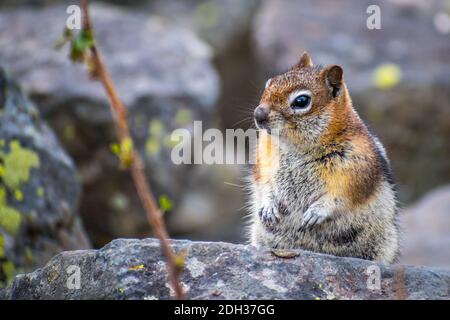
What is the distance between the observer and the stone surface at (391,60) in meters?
12.8

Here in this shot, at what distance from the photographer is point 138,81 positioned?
35.4 feet

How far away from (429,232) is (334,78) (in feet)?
14.0

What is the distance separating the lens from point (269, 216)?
651 centimetres

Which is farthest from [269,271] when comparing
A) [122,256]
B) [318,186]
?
[318,186]

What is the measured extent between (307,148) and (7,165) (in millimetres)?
2541

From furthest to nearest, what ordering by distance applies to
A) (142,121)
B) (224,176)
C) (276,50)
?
(276,50), (224,176), (142,121)

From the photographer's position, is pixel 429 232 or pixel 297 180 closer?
pixel 297 180

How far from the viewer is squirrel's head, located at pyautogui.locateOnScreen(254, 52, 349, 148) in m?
6.52

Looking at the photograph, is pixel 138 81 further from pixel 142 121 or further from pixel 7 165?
pixel 7 165

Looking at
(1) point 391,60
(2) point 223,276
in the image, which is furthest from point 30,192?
(1) point 391,60

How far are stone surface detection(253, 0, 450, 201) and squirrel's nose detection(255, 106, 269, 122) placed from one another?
6.20 m

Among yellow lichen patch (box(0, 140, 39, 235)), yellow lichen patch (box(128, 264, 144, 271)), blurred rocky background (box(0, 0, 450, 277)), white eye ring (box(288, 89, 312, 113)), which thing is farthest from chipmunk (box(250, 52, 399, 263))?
yellow lichen patch (box(0, 140, 39, 235))

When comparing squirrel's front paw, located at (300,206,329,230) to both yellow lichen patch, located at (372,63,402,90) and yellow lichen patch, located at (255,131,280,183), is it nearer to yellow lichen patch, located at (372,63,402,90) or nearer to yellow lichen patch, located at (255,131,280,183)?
yellow lichen patch, located at (255,131,280,183)

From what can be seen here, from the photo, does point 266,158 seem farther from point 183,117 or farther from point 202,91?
point 202,91
